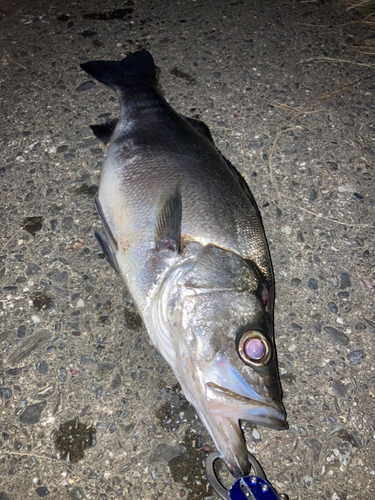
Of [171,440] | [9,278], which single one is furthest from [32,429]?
[9,278]

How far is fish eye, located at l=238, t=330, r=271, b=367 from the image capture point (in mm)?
1787

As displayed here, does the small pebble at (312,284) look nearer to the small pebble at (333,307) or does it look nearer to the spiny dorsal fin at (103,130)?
the small pebble at (333,307)

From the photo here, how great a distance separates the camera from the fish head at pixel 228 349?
5.65 feet

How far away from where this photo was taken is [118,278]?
257 centimetres

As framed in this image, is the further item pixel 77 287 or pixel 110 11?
pixel 110 11

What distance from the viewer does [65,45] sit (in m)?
3.78

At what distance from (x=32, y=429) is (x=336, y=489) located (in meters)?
1.66

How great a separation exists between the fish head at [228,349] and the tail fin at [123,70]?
1738 mm

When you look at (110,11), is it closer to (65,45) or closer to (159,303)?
(65,45)

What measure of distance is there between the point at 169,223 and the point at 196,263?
0.27 meters

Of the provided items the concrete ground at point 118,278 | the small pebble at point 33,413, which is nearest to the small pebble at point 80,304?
the concrete ground at point 118,278

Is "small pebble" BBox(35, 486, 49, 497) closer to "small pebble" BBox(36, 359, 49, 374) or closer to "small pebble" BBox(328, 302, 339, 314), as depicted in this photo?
"small pebble" BBox(36, 359, 49, 374)

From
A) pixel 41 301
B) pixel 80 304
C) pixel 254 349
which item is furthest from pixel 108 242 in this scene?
pixel 254 349

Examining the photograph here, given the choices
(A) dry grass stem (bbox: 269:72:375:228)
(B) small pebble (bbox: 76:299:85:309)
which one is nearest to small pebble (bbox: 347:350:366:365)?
(A) dry grass stem (bbox: 269:72:375:228)
